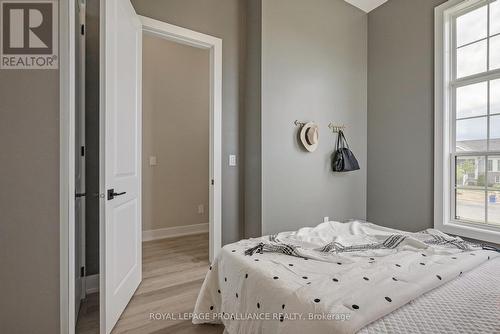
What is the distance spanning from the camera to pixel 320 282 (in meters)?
1.03

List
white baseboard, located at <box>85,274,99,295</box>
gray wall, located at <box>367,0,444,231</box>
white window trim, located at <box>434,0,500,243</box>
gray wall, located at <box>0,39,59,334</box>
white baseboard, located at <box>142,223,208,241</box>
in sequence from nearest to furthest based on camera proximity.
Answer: gray wall, located at <box>0,39,59,334</box>, white baseboard, located at <box>85,274,99,295</box>, white window trim, located at <box>434,0,500,243</box>, gray wall, located at <box>367,0,444,231</box>, white baseboard, located at <box>142,223,208,241</box>

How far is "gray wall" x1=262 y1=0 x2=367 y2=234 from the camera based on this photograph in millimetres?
2520

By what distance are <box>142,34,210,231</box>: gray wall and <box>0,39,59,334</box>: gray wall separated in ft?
7.36

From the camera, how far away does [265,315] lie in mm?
1042

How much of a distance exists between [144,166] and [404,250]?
3.19 meters

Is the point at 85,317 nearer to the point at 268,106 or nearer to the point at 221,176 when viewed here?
the point at 221,176

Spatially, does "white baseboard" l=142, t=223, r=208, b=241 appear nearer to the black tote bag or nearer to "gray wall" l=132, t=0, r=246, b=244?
"gray wall" l=132, t=0, r=246, b=244

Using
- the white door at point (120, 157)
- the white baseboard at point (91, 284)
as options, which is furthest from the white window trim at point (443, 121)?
the white baseboard at point (91, 284)

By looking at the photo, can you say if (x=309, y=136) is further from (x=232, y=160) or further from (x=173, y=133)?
(x=173, y=133)

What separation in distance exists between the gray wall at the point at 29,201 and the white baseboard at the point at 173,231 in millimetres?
2242

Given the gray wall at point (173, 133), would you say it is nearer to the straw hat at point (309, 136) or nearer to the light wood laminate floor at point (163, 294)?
the light wood laminate floor at point (163, 294)

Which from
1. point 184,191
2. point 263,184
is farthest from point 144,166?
point 263,184

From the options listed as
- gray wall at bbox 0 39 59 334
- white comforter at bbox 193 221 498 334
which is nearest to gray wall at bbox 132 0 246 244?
white comforter at bbox 193 221 498 334

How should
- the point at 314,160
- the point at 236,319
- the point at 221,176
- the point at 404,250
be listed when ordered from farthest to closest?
the point at 314,160, the point at 221,176, the point at 404,250, the point at 236,319
